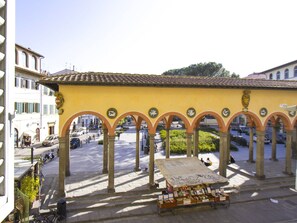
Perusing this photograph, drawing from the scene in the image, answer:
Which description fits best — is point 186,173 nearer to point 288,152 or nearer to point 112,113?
point 112,113

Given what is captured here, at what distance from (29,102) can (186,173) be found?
988 inches

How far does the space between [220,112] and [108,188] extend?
8514 millimetres

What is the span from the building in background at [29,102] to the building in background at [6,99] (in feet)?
88.6

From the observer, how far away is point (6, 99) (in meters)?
2.08

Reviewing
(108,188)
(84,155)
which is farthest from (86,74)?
(84,155)

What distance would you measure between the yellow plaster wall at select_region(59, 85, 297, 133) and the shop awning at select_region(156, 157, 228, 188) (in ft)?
8.57

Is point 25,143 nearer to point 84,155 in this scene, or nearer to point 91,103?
point 84,155

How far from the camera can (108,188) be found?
13469 millimetres

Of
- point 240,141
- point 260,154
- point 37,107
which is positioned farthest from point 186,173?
point 37,107

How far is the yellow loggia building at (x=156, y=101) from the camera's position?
42.2ft

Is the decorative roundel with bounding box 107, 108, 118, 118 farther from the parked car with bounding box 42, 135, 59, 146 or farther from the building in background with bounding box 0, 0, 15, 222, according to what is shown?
the parked car with bounding box 42, 135, 59, 146

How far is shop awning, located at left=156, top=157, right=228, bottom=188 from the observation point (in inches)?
458

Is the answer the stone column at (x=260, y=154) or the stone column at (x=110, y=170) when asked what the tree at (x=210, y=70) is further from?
the stone column at (x=110, y=170)

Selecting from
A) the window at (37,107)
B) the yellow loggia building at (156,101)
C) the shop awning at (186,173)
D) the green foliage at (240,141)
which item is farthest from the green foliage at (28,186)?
the green foliage at (240,141)
